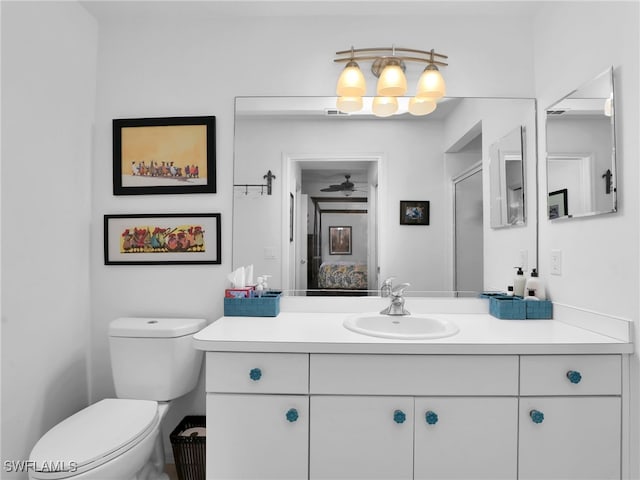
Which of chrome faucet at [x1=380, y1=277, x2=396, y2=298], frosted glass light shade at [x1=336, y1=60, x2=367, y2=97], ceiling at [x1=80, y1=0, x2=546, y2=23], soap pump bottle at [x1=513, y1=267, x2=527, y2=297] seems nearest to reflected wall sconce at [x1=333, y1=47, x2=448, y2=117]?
frosted glass light shade at [x1=336, y1=60, x2=367, y2=97]

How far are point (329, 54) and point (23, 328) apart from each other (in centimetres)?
197

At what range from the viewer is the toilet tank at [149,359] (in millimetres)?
1724

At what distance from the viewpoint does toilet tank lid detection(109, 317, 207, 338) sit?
1.73 meters

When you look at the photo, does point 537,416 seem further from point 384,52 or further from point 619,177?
point 384,52

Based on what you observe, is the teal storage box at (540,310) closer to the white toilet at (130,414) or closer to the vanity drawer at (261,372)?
the vanity drawer at (261,372)

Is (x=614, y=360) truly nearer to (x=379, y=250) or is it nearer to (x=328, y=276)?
(x=379, y=250)

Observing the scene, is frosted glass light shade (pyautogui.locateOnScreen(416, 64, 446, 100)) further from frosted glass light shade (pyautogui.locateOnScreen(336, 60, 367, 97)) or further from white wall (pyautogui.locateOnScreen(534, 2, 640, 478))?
white wall (pyautogui.locateOnScreen(534, 2, 640, 478))

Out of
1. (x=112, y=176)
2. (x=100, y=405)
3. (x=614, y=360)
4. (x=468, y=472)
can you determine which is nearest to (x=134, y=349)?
(x=100, y=405)

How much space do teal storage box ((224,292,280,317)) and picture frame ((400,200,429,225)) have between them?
823 millimetres

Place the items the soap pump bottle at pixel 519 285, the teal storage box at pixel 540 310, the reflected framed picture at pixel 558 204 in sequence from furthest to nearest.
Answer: the soap pump bottle at pixel 519 285, the teal storage box at pixel 540 310, the reflected framed picture at pixel 558 204

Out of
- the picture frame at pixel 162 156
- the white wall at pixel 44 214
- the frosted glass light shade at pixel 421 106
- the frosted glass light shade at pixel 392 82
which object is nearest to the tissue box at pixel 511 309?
the frosted glass light shade at pixel 421 106

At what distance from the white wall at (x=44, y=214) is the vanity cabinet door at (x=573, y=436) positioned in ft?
6.66

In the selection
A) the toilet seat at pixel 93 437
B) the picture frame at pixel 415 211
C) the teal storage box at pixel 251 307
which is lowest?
the toilet seat at pixel 93 437

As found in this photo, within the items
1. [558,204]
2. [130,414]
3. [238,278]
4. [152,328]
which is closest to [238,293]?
[238,278]
